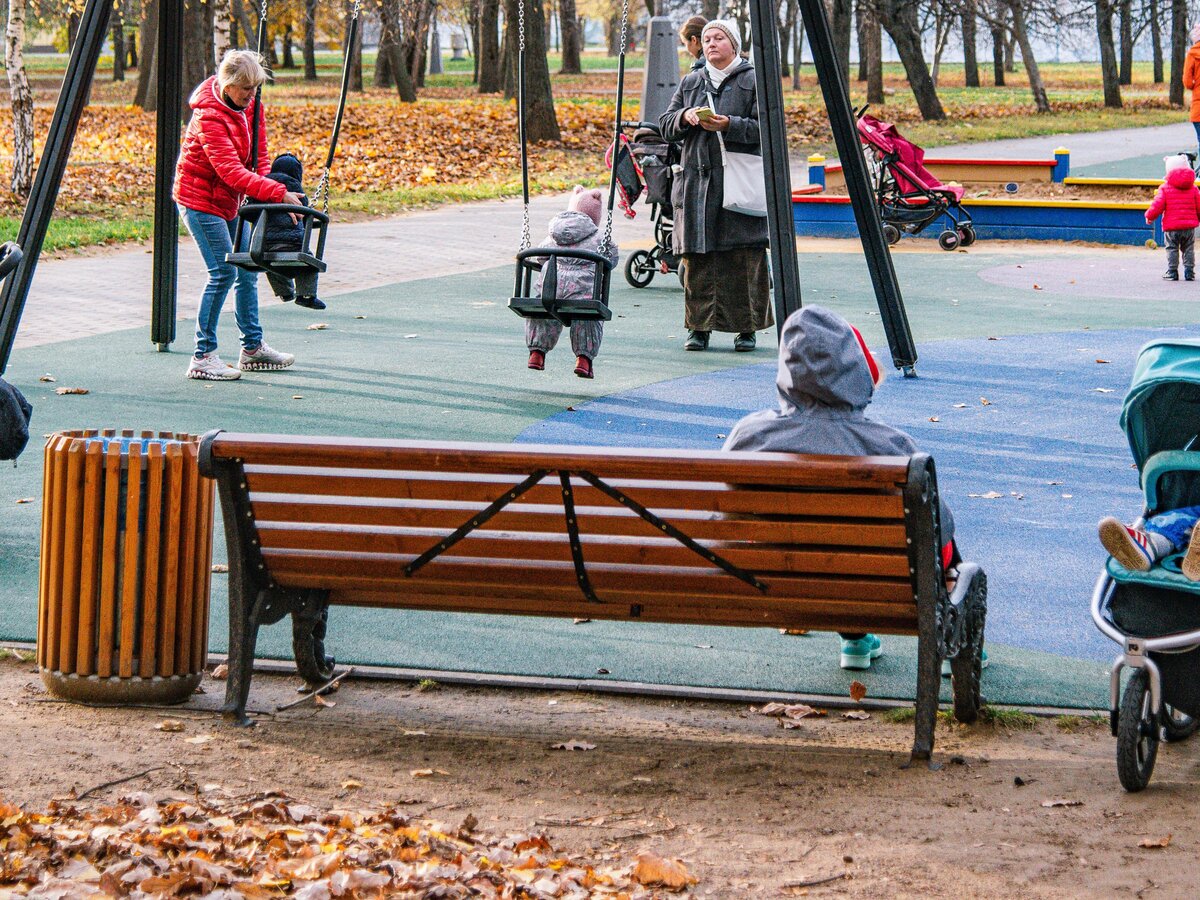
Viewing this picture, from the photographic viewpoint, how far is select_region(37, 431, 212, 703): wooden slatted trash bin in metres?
4.91

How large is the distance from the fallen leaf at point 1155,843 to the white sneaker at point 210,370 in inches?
305

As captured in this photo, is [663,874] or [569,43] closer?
[663,874]

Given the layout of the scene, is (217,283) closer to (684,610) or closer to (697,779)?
(684,610)

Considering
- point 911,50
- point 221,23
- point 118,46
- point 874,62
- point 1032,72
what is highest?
point 118,46

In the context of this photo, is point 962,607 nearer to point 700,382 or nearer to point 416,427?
point 416,427

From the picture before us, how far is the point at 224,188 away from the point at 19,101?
10650 mm

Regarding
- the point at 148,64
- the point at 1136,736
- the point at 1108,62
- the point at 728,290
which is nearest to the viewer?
the point at 1136,736

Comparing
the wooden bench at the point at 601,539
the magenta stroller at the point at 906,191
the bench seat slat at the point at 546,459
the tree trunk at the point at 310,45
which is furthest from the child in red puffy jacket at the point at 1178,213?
the tree trunk at the point at 310,45

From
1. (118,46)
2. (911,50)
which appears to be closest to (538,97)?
(911,50)

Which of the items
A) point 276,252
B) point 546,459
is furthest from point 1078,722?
point 276,252

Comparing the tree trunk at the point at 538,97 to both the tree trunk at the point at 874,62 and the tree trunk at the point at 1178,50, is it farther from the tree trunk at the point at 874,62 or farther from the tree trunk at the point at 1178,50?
the tree trunk at the point at 1178,50

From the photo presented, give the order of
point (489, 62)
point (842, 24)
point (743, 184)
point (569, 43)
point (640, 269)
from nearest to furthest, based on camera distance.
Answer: point (743, 184) < point (640, 269) < point (842, 24) < point (489, 62) < point (569, 43)

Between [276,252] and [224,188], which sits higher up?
[224,188]

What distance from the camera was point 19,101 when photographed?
62.8ft
